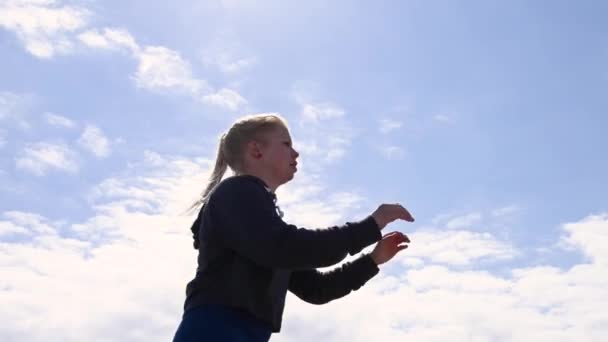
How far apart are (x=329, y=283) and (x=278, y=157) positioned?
113 centimetres

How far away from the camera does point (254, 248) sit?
13.6ft

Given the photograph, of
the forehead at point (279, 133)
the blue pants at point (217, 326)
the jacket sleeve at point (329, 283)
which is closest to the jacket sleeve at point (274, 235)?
the blue pants at point (217, 326)

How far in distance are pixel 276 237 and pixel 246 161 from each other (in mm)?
1068

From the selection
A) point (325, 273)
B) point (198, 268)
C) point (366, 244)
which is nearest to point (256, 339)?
point (198, 268)

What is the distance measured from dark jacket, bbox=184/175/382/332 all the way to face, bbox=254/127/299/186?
37 centimetres

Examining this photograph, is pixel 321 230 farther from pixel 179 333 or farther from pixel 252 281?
pixel 179 333

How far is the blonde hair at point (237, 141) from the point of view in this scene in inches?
200

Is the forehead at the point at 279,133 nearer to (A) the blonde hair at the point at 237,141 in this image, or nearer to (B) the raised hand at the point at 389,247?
(A) the blonde hair at the point at 237,141

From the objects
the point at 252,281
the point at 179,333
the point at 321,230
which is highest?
the point at 321,230

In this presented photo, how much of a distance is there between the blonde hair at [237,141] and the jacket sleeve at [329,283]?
2.99ft


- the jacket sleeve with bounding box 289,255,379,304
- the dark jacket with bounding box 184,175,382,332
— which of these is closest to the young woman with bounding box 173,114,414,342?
the dark jacket with bounding box 184,175,382,332

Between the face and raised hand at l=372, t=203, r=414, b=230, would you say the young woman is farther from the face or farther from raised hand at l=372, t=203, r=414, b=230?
the face

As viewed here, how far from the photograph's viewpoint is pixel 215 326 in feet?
13.5

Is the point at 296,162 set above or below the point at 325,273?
above
